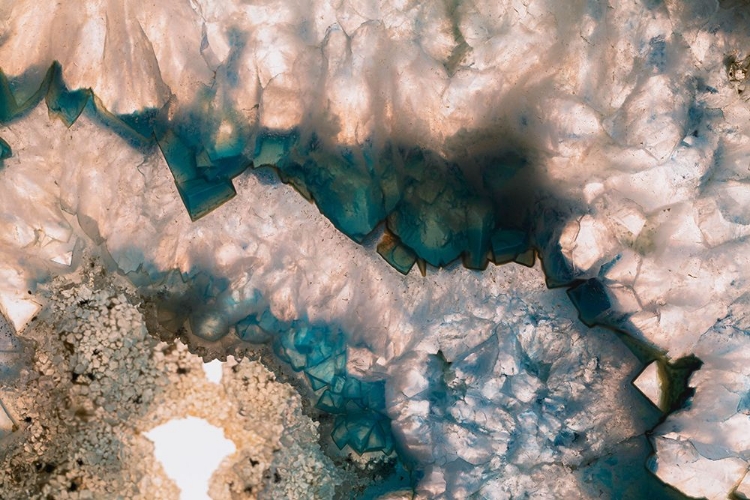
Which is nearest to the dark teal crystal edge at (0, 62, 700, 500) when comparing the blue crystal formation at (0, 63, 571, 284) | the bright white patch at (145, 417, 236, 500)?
the blue crystal formation at (0, 63, 571, 284)

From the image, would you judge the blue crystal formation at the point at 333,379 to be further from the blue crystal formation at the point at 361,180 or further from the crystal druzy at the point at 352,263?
the blue crystal formation at the point at 361,180

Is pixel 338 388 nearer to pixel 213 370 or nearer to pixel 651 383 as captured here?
pixel 213 370

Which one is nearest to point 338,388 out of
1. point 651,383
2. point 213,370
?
point 213,370

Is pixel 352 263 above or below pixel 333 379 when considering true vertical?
above

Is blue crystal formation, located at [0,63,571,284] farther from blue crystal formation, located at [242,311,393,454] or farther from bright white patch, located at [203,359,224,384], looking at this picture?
bright white patch, located at [203,359,224,384]

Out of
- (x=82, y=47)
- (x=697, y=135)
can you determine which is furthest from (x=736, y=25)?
(x=82, y=47)

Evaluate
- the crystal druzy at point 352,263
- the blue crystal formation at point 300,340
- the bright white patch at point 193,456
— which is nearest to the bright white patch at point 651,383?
the crystal druzy at point 352,263
